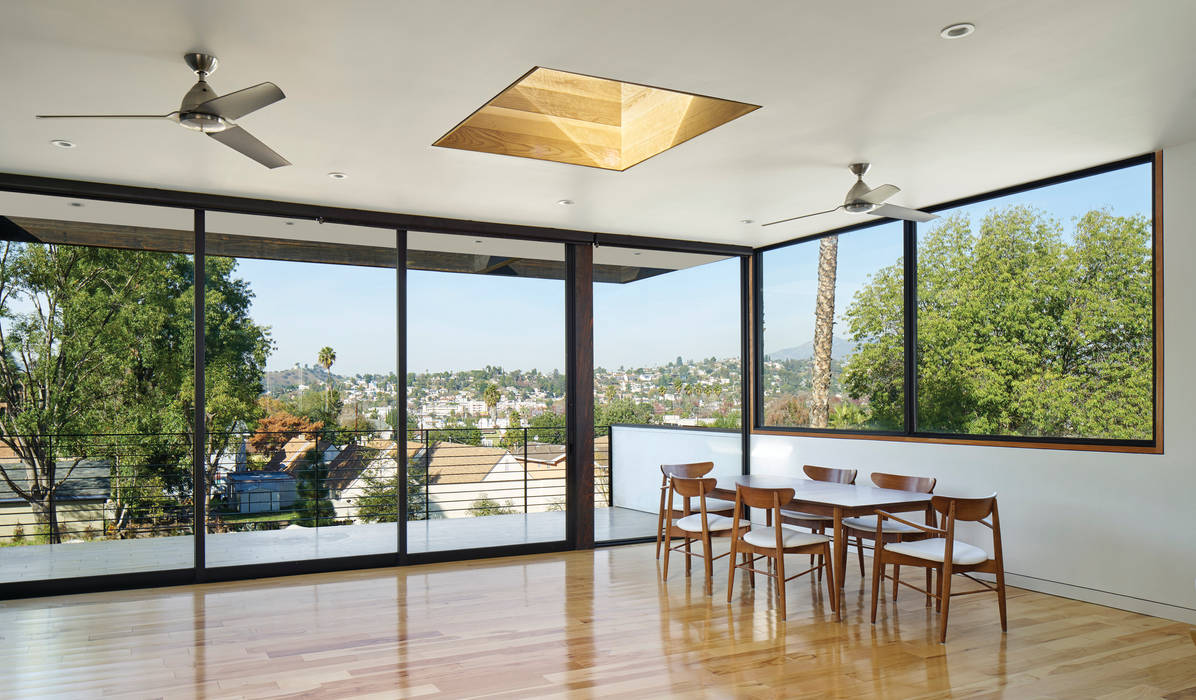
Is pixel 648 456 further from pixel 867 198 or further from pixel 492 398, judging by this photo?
pixel 867 198

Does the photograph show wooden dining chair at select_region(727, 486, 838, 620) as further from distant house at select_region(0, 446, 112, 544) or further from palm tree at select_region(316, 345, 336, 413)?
distant house at select_region(0, 446, 112, 544)

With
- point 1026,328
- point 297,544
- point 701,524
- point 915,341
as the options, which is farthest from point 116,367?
point 1026,328

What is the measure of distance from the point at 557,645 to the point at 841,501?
1969 millimetres

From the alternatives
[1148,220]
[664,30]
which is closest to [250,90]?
[664,30]

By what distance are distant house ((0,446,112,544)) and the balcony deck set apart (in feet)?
0.39

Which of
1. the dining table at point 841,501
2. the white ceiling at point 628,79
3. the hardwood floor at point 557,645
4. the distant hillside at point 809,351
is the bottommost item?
the hardwood floor at point 557,645

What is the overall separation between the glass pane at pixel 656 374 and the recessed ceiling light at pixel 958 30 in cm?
440

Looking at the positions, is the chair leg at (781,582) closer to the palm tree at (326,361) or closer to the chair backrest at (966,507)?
the chair backrest at (966,507)

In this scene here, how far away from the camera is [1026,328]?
5.57m

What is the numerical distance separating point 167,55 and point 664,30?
2081 millimetres

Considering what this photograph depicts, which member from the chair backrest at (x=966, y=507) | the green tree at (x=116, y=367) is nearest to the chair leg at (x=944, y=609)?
the chair backrest at (x=966, y=507)

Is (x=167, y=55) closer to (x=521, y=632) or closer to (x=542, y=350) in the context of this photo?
(x=521, y=632)

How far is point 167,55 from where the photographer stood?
331 centimetres

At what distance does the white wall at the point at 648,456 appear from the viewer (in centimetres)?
737
